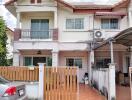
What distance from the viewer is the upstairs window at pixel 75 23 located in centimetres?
2088

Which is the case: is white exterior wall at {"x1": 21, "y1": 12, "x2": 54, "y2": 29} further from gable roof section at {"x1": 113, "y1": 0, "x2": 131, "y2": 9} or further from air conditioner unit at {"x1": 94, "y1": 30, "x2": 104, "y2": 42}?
gable roof section at {"x1": 113, "y1": 0, "x2": 131, "y2": 9}

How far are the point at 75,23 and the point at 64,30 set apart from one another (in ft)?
3.89

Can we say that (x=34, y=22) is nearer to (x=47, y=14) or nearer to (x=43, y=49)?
(x=47, y=14)

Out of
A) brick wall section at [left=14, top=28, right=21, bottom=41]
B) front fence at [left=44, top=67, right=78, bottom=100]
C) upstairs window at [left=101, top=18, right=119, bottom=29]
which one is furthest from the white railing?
brick wall section at [left=14, top=28, right=21, bottom=41]

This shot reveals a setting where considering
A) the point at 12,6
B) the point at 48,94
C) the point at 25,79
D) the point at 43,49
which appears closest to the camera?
the point at 48,94

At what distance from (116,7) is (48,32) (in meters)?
6.03

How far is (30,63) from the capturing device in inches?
835

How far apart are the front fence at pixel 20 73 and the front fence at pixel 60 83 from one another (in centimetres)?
91

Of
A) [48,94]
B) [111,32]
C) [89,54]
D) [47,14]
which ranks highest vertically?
[47,14]

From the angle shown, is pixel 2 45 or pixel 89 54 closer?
pixel 2 45

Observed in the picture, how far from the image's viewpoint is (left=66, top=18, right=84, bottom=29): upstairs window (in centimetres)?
2088

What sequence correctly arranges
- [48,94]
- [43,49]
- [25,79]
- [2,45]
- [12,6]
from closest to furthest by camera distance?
[48,94]
[25,79]
[2,45]
[43,49]
[12,6]

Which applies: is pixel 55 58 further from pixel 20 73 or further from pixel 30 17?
pixel 20 73

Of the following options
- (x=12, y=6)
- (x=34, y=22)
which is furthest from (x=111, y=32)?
(x=12, y=6)
